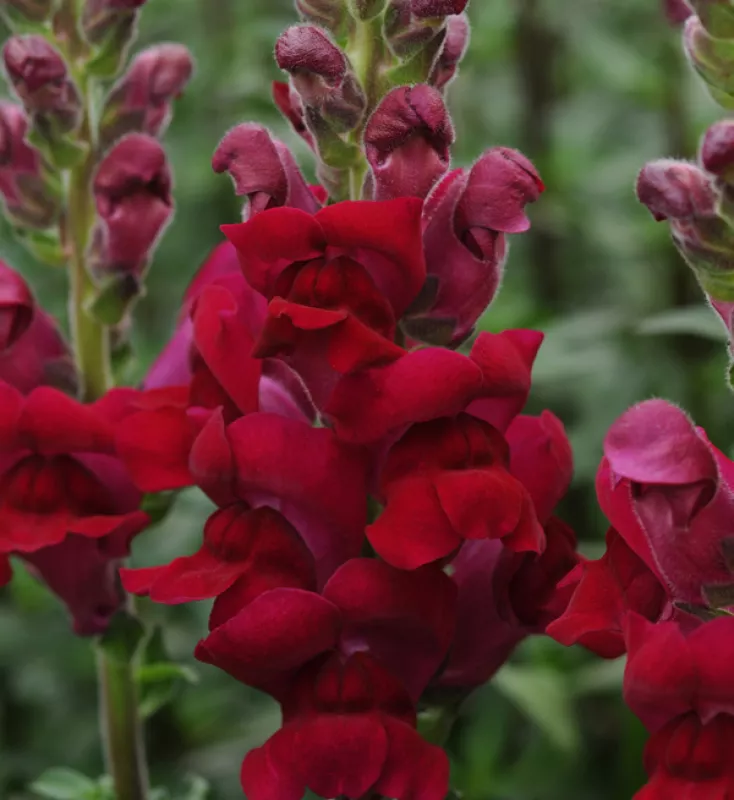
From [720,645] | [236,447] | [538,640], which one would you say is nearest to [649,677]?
[720,645]

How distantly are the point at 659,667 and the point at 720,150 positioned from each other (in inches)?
12.6

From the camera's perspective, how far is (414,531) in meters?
0.92

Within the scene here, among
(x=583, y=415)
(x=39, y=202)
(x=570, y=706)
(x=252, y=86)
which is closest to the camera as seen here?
(x=39, y=202)

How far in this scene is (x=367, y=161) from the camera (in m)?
1.02

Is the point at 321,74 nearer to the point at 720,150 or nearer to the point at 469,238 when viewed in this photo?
the point at 469,238

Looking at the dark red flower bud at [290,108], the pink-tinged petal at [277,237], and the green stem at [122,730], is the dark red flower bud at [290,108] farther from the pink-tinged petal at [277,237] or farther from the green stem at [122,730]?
the green stem at [122,730]

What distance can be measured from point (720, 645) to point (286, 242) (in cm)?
38

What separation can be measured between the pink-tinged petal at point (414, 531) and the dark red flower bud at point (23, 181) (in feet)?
1.83

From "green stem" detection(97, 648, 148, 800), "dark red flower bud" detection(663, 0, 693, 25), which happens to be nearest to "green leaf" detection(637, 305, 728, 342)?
"dark red flower bud" detection(663, 0, 693, 25)

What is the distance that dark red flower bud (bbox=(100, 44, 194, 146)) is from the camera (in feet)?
4.48

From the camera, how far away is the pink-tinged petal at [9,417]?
45.2 inches

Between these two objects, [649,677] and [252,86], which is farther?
[252,86]

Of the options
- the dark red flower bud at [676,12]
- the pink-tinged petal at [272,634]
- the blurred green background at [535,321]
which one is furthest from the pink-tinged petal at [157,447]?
the dark red flower bud at [676,12]

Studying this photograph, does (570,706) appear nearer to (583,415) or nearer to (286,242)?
(583,415)
